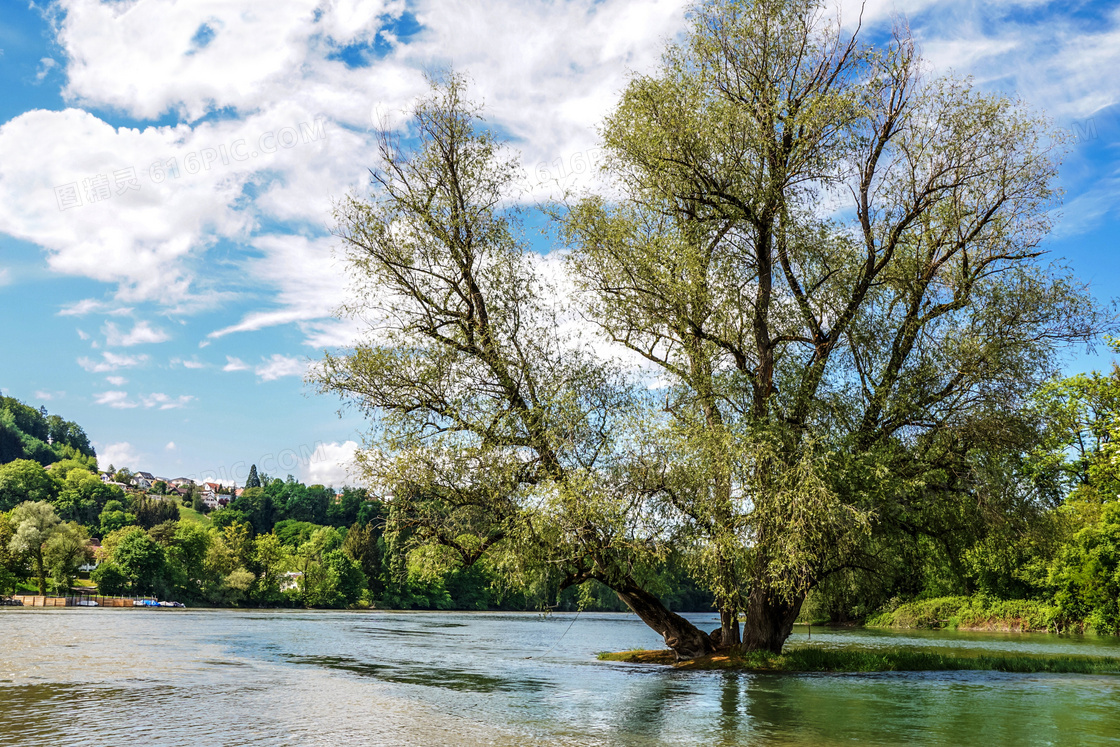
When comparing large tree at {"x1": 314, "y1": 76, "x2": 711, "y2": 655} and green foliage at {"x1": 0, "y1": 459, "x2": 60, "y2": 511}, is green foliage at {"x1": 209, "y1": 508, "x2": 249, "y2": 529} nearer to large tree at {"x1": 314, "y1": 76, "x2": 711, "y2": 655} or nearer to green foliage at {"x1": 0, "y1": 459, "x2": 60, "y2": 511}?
green foliage at {"x1": 0, "y1": 459, "x2": 60, "y2": 511}

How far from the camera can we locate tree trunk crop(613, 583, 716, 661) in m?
28.0

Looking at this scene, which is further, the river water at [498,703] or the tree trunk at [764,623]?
the tree trunk at [764,623]

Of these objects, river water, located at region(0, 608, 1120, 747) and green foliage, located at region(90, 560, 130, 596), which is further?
green foliage, located at region(90, 560, 130, 596)

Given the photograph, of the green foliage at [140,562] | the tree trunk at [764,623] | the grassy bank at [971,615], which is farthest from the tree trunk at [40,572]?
the tree trunk at [764,623]

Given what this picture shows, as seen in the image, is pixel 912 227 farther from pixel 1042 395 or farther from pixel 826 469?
pixel 826 469

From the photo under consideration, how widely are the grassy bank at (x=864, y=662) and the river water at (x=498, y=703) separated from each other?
3.55 feet

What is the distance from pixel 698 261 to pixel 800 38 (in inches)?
318

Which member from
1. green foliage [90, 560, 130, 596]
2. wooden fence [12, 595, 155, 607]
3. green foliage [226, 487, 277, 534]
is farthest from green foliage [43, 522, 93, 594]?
green foliage [226, 487, 277, 534]

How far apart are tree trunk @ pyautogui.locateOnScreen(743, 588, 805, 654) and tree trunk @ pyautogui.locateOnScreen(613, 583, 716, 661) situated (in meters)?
1.72

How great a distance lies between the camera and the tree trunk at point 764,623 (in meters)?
26.8

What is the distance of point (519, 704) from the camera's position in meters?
19.3

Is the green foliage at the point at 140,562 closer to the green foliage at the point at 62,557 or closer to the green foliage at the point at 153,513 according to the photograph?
the green foliage at the point at 62,557

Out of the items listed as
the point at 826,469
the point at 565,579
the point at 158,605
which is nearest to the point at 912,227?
the point at 826,469

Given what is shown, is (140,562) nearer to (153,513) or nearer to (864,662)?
(153,513)
